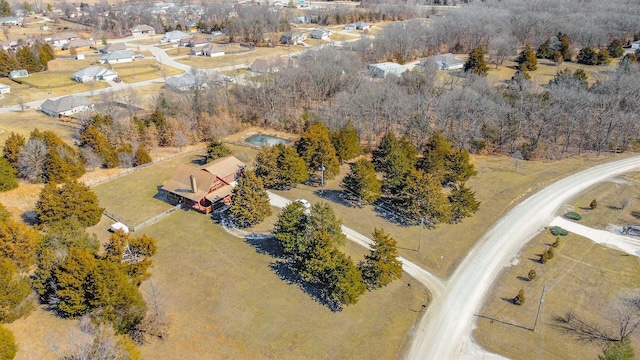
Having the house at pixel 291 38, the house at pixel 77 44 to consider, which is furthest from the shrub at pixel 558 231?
the house at pixel 77 44

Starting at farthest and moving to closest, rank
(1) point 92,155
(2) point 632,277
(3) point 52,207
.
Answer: (1) point 92,155 → (3) point 52,207 → (2) point 632,277

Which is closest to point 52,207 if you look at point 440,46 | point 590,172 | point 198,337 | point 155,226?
point 155,226

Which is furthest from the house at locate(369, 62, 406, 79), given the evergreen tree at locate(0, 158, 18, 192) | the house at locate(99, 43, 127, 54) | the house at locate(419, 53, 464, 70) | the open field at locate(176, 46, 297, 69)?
the house at locate(99, 43, 127, 54)

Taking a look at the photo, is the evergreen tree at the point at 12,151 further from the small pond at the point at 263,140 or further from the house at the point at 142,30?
the house at the point at 142,30

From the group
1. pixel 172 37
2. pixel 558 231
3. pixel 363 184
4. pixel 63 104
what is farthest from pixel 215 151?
pixel 172 37

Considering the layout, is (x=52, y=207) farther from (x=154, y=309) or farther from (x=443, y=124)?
(x=443, y=124)

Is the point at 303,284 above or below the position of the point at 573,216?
below

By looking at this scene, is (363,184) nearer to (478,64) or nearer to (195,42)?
(478,64)
